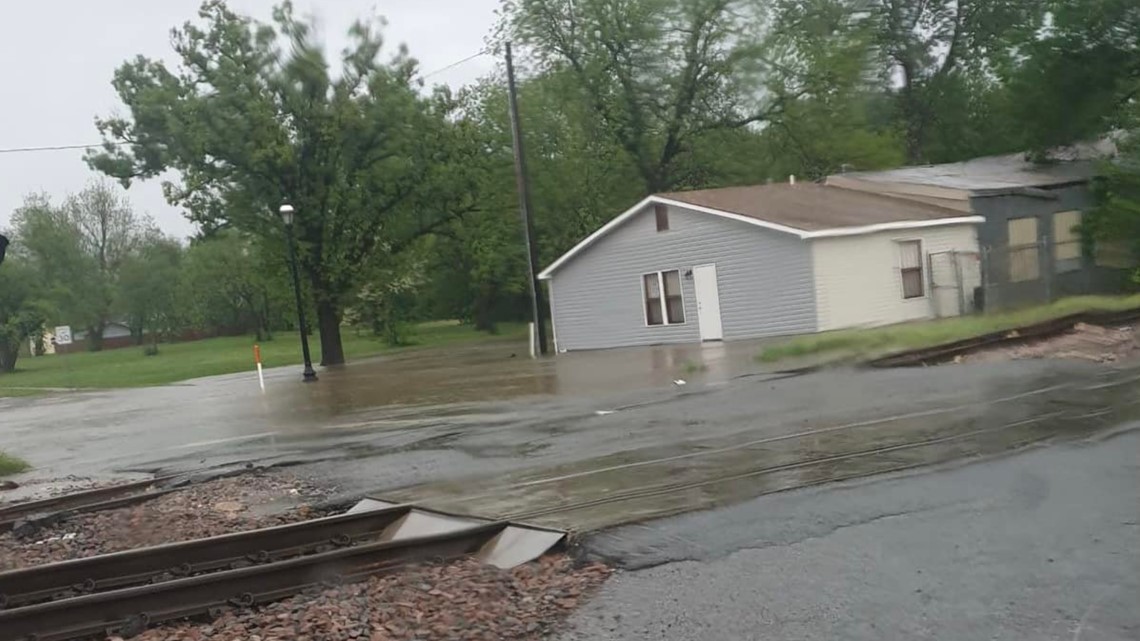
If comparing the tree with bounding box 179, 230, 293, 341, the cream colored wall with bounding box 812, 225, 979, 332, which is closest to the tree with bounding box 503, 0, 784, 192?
the cream colored wall with bounding box 812, 225, 979, 332

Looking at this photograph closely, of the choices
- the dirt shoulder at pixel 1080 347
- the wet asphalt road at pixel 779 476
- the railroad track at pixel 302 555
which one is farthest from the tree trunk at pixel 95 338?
the railroad track at pixel 302 555

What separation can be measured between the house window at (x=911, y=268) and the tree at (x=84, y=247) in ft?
201

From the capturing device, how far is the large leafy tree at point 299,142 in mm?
37750

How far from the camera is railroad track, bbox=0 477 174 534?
38.7ft

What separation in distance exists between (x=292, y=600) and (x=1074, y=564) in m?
4.72

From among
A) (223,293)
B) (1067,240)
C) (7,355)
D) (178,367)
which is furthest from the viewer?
(223,293)

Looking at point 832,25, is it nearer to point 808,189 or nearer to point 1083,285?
point 808,189

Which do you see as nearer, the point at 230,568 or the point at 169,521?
the point at 230,568

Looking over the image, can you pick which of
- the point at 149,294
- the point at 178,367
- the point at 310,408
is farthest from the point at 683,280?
the point at 149,294

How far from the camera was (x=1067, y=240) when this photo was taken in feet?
104

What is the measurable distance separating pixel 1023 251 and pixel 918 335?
914 centimetres

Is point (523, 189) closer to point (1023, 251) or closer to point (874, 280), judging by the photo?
point (874, 280)

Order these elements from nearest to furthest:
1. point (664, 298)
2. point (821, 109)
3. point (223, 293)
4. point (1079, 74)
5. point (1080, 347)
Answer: point (1080, 347) → point (664, 298) → point (1079, 74) → point (821, 109) → point (223, 293)

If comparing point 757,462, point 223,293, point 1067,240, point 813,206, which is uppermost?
point 223,293
